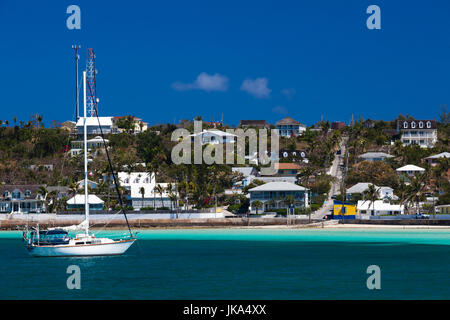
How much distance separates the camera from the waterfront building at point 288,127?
169500 millimetres

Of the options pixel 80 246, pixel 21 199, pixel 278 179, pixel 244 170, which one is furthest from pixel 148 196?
pixel 80 246

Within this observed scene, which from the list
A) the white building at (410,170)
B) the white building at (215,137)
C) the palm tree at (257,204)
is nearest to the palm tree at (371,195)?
the palm tree at (257,204)

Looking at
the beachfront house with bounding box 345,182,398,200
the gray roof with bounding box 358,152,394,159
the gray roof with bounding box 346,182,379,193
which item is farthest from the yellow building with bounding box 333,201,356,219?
the gray roof with bounding box 358,152,394,159

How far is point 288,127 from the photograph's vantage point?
170625mm

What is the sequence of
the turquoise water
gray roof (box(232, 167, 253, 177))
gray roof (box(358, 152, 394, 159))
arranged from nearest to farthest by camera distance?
the turquoise water < gray roof (box(232, 167, 253, 177)) < gray roof (box(358, 152, 394, 159))

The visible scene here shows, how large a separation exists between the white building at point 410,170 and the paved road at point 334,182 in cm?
992

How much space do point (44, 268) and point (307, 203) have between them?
5675 centimetres

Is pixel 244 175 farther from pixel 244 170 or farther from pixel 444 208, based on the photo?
pixel 444 208

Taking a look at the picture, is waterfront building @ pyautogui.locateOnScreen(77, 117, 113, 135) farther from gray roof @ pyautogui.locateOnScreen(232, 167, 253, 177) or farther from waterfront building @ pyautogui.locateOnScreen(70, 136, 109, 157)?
gray roof @ pyautogui.locateOnScreen(232, 167, 253, 177)

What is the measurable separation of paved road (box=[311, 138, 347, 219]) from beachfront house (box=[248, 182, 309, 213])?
285cm

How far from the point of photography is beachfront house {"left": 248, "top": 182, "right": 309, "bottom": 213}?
96938 mm

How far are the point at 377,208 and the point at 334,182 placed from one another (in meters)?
19.5

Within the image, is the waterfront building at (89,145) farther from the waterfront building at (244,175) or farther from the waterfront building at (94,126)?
the waterfront building at (244,175)

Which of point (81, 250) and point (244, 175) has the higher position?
point (244, 175)
